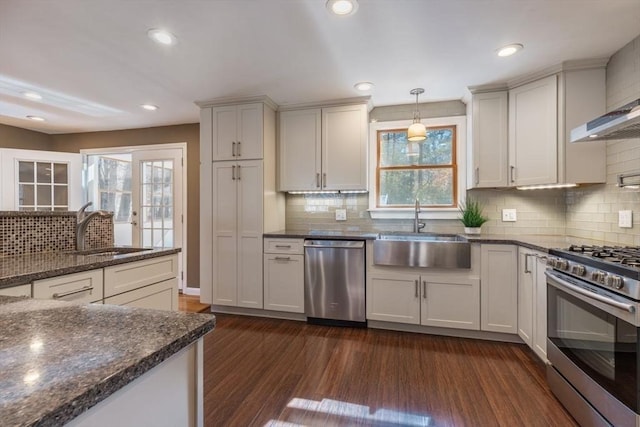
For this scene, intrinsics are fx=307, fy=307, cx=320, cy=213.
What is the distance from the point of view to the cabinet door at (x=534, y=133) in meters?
2.52

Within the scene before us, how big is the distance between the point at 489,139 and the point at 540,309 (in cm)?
155

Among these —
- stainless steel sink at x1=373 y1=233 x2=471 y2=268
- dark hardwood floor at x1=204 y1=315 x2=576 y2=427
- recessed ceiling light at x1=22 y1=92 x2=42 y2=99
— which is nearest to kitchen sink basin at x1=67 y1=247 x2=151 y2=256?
dark hardwood floor at x1=204 y1=315 x2=576 y2=427

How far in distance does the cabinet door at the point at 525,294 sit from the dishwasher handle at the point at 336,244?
4.27ft

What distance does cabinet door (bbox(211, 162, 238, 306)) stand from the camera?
10.8 ft

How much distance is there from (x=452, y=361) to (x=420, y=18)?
2.38 metres

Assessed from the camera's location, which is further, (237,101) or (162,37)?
(237,101)

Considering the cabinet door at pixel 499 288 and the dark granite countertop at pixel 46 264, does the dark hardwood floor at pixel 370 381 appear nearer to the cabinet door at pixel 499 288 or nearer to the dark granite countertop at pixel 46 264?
the cabinet door at pixel 499 288

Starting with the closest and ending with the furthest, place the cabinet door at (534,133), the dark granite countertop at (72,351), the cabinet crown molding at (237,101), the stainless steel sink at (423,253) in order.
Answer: the dark granite countertop at (72,351)
the cabinet door at (534,133)
the stainless steel sink at (423,253)
the cabinet crown molding at (237,101)

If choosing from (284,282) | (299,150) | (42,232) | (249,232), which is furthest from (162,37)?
(284,282)

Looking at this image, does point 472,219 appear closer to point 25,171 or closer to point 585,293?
point 585,293

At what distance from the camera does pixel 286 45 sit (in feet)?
7.24

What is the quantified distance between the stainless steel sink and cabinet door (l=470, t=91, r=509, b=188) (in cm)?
65

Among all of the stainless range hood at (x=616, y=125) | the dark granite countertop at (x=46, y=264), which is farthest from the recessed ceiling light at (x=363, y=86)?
the dark granite countertop at (x=46, y=264)

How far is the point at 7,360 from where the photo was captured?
573 mm
